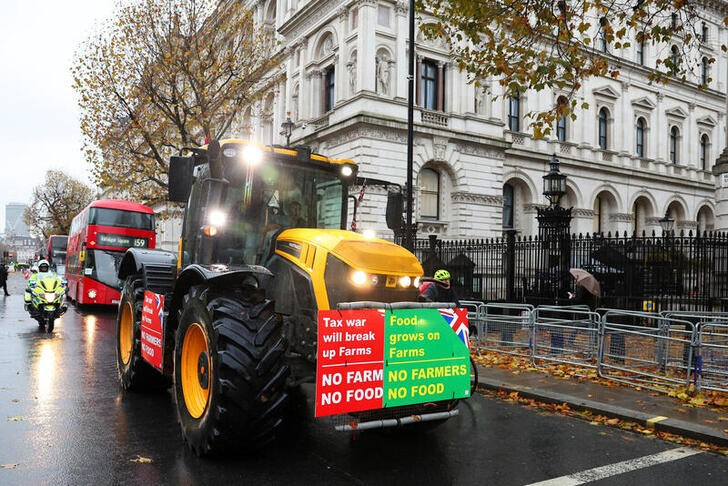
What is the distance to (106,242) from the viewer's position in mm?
20812

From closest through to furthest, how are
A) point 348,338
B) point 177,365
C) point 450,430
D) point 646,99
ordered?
point 348,338 → point 177,365 → point 450,430 → point 646,99

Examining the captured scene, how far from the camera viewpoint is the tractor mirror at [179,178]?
6.11 meters

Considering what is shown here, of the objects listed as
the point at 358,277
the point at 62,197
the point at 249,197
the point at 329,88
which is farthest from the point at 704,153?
the point at 62,197

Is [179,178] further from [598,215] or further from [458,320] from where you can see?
[598,215]

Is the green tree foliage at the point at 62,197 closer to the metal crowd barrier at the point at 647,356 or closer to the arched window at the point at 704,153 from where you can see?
the arched window at the point at 704,153

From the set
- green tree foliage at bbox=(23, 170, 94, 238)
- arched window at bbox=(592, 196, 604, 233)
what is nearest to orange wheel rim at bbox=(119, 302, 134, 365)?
arched window at bbox=(592, 196, 604, 233)

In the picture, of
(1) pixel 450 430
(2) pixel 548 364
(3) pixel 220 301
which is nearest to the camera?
(3) pixel 220 301

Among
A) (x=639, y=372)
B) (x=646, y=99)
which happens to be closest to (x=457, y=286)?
(x=639, y=372)

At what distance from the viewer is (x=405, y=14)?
1107 inches

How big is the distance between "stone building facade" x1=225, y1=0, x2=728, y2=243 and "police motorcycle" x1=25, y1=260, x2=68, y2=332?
13838 millimetres

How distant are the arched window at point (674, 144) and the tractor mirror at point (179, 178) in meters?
45.0

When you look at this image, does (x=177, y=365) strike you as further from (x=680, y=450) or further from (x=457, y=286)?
(x=457, y=286)

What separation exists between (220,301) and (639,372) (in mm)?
6560

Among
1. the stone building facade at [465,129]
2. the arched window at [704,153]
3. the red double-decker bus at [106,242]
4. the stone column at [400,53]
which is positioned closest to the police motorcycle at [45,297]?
the red double-decker bus at [106,242]
